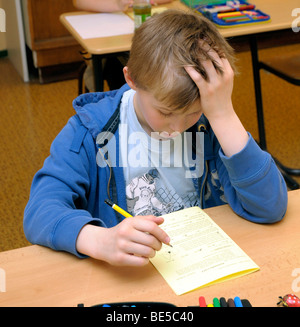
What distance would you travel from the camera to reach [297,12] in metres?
2.29

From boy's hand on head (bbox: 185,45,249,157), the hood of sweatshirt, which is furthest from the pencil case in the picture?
boy's hand on head (bbox: 185,45,249,157)

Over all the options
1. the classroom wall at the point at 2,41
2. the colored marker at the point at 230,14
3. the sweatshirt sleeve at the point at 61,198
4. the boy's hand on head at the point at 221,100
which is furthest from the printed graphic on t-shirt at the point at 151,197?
the classroom wall at the point at 2,41

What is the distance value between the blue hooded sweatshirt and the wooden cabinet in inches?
91.0

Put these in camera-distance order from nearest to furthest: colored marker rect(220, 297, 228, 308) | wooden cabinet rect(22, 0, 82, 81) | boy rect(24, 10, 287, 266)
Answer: colored marker rect(220, 297, 228, 308) < boy rect(24, 10, 287, 266) < wooden cabinet rect(22, 0, 82, 81)

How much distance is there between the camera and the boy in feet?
3.05

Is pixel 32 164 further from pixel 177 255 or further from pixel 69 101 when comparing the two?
pixel 177 255

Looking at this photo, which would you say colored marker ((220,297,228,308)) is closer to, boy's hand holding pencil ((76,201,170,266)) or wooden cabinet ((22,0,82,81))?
boy's hand holding pencil ((76,201,170,266))

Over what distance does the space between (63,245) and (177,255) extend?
21cm

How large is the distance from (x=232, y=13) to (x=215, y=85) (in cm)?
140

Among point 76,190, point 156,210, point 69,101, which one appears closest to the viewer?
point 76,190

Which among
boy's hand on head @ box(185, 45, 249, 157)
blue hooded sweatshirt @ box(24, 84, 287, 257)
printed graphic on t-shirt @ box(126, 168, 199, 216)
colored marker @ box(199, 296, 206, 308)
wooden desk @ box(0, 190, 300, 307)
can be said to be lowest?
printed graphic on t-shirt @ box(126, 168, 199, 216)

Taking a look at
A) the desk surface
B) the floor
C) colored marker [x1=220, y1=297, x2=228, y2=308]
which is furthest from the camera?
the floor

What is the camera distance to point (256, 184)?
1017mm

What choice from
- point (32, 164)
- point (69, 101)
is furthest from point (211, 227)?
point (69, 101)
